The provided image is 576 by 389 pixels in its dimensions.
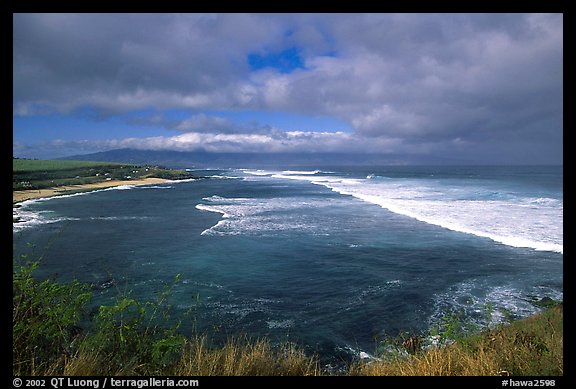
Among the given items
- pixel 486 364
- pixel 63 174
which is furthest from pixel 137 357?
pixel 63 174

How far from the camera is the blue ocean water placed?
9.61m

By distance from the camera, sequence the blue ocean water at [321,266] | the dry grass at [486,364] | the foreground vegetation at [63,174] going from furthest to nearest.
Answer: the foreground vegetation at [63,174] → the blue ocean water at [321,266] → the dry grass at [486,364]

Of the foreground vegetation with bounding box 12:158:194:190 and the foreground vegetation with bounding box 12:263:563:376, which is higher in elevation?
the foreground vegetation with bounding box 12:158:194:190

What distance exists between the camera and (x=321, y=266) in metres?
14.5

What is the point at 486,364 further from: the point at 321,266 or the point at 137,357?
the point at 321,266

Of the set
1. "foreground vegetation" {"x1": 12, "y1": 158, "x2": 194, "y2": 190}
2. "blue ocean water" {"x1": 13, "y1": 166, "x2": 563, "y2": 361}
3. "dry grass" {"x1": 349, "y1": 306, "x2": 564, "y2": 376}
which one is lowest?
"blue ocean water" {"x1": 13, "y1": 166, "x2": 563, "y2": 361}

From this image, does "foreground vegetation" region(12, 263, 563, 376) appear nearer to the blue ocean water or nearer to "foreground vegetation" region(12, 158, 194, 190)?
the blue ocean water

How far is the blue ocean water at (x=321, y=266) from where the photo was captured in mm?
9609

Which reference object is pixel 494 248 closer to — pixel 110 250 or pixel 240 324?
pixel 240 324

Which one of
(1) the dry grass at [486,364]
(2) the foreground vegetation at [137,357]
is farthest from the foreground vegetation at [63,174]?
(1) the dry grass at [486,364]

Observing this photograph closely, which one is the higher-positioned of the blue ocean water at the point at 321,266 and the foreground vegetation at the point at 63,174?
the foreground vegetation at the point at 63,174

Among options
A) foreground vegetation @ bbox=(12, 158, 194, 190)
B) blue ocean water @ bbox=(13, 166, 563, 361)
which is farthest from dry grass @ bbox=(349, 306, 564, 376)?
foreground vegetation @ bbox=(12, 158, 194, 190)

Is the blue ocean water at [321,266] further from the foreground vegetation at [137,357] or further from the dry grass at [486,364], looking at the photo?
the dry grass at [486,364]
